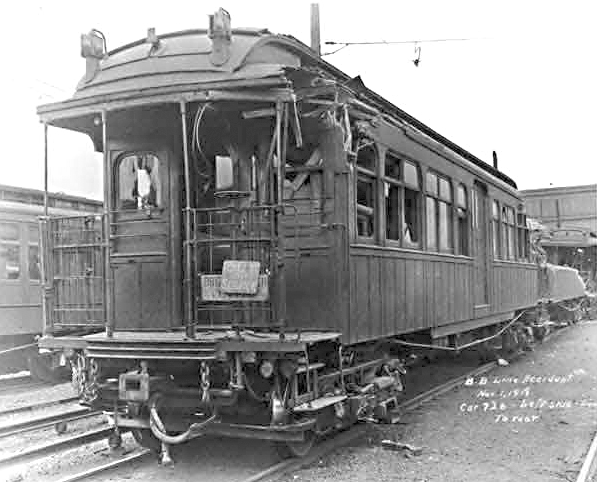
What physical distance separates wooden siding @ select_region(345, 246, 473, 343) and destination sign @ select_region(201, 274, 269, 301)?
3.61 ft

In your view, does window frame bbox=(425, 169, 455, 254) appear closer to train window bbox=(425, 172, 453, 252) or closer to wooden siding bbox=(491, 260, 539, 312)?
train window bbox=(425, 172, 453, 252)

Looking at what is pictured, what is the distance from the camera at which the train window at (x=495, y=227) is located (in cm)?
1265

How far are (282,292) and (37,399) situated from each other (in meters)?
6.81

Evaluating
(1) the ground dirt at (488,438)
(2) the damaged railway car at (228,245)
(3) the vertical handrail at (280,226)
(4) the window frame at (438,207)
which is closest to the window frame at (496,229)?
(1) the ground dirt at (488,438)

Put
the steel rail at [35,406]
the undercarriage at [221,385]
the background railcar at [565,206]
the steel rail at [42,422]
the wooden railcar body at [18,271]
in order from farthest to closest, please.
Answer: the background railcar at [565,206] < the wooden railcar body at [18,271] < the steel rail at [35,406] < the steel rail at [42,422] < the undercarriage at [221,385]

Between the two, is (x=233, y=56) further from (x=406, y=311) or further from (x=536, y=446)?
(x=536, y=446)

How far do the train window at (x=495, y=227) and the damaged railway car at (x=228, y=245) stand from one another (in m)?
5.14

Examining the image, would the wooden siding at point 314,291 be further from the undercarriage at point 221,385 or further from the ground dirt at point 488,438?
the ground dirt at point 488,438

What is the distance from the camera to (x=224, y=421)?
21.9ft

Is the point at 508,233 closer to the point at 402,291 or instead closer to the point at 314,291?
the point at 402,291

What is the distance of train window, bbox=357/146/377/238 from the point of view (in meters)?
7.24

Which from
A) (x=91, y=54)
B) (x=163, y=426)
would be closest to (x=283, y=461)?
(x=163, y=426)

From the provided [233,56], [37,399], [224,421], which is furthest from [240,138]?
[37,399]

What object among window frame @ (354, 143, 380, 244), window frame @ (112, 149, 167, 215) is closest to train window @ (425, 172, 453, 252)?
window frame @ (354, 143, 380, 244)
